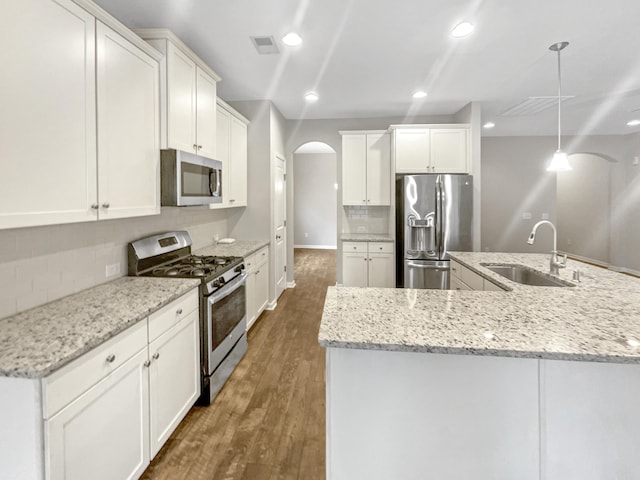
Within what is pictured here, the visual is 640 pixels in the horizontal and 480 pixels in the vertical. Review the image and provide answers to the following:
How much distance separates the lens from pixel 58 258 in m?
1.88

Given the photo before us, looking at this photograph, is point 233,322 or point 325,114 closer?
point 233,322

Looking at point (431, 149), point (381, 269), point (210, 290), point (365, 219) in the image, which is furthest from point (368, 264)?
point (210, 290)

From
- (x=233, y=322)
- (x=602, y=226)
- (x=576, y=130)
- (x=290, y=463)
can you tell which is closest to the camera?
(x=290, y=463)

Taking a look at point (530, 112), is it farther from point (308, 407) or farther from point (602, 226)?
point (308, 407)

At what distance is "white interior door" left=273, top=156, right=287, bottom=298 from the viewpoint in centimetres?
476

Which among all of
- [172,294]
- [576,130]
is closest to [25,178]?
[172,294]

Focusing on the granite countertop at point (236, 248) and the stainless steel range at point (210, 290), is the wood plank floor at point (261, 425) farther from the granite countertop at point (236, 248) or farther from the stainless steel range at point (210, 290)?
the granite countertop at point (236, 248)

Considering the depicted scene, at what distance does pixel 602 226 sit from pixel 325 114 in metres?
6.36

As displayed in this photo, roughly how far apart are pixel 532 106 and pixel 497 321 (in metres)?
4.49

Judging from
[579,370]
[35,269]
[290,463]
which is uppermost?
[35,269]

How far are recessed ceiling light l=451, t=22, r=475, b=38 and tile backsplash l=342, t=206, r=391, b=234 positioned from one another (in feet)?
9.51

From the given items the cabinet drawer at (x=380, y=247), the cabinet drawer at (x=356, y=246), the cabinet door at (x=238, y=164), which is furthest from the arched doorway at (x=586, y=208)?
the cabinet door at (x=238, y=164)

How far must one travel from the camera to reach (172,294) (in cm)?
198

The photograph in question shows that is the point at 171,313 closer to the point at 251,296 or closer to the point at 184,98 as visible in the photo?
the point at 184,98
